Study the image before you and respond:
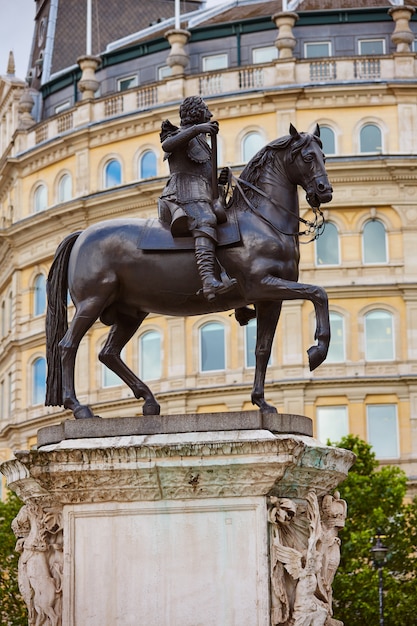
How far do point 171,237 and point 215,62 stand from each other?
5180cm

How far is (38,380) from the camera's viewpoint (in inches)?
2591

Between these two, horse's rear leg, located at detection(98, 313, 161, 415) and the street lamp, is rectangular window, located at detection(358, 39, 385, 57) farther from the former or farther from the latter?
horse's rear leg, located at detection(98, 313, 161, 415)

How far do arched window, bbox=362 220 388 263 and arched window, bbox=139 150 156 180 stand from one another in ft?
30.5

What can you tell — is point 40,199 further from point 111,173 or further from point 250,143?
point 250,143

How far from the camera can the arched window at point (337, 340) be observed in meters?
59.4

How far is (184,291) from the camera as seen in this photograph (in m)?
14.1

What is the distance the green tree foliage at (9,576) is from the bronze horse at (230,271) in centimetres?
2436

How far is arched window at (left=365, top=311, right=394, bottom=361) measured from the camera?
59469 mm

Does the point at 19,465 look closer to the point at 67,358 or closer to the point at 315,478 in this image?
the point at 67,358

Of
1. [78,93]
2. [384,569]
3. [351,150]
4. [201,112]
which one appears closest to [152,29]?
[78,93]

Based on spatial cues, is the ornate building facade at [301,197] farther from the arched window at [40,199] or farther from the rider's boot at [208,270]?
the rider's boot at [208,270]

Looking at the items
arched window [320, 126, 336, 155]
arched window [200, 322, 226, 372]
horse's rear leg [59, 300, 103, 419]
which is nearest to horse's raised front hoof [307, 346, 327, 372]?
horse's rear leg [59, 300, 103, 419]

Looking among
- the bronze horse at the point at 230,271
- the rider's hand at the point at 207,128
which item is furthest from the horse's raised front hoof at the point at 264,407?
the rider's hand at the point at 207,128

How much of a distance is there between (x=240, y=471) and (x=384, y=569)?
3191 centimetres
